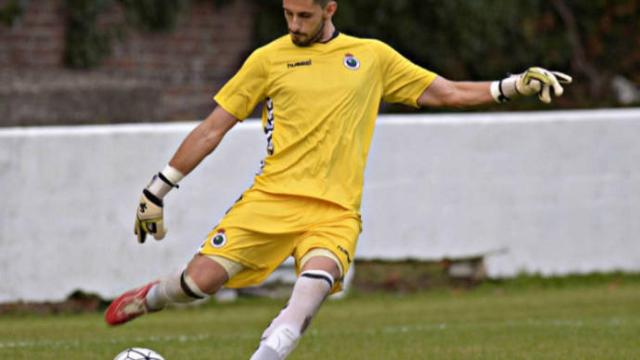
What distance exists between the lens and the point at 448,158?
13609 millimetres

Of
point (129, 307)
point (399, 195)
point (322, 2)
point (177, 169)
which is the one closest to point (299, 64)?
point (322, 2)

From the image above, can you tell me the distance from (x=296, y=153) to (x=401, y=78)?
2.54 ft

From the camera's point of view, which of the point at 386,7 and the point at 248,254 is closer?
the point at 248,254

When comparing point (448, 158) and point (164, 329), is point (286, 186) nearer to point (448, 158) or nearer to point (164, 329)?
point (164, 329)

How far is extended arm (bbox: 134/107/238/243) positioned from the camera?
25.8 feet

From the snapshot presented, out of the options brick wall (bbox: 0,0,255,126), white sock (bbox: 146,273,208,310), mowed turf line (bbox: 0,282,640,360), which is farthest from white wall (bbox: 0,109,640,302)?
white sock (bbox: 146,273,208,310)

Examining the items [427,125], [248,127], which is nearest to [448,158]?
[427,125]

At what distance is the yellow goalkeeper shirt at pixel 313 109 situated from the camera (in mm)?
7770

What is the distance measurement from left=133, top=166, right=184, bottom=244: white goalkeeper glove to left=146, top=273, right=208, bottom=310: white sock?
0.24 metres

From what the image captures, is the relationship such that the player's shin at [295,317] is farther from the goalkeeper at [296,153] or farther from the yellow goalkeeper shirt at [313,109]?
the yellow goalkeeper shirt at [313,109]

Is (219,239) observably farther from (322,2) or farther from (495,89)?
(495,89)

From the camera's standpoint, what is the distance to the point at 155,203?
7863mm

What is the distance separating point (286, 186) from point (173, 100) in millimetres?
11669

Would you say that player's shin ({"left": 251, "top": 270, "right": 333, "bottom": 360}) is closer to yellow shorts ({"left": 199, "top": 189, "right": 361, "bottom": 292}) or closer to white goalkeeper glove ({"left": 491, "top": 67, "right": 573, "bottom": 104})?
yellow shorts ({"left": 199, "top": 189, "right": 361, "bottom": 292})
